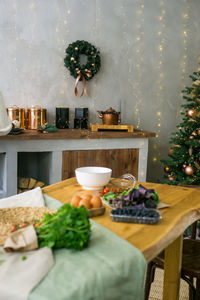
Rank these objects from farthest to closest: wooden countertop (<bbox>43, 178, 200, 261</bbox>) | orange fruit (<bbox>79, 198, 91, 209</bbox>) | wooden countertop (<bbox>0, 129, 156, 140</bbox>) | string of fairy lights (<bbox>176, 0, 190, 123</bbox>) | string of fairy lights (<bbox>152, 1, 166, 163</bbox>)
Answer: string of fairy lights (<bbox>176, 0, 190, 123</bbox>)
string of fairy lights (<bbox>152, 1, 166, 163</bbox>)
wooden countertop (<bbox>0, 129, 156, 140</bbox>)
orange fruit (<bbox>79, 198, 91, 209</bbox>)
wooden countertop (<bbox>43, 178, 200, 261</bbox>)

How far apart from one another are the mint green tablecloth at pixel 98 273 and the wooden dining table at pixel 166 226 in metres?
0.06

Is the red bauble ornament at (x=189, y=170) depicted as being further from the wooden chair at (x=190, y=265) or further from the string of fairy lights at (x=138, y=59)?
the wooden chair at (x=190, y=265)

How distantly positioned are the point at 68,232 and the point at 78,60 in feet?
9.89

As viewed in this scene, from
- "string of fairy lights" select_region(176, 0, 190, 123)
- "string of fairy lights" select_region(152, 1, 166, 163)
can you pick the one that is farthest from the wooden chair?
"string of fairy lights" select_region(176, 0, 190, 123)

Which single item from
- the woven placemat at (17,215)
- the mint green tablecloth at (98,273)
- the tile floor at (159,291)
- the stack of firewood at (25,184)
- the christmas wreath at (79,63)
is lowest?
the tile floor at (159,291)

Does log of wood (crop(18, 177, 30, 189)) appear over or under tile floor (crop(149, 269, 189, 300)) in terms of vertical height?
over

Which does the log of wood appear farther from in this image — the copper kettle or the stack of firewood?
the copper kettle

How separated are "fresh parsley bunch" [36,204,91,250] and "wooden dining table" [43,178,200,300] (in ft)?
0.60

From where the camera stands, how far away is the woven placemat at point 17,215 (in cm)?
Result: 121

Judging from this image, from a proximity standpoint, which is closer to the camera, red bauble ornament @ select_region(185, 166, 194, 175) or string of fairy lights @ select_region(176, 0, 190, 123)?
red bauble ornament @ select_region(185, 166, 194, 175)

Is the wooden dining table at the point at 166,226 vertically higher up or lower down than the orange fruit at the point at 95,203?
lower down

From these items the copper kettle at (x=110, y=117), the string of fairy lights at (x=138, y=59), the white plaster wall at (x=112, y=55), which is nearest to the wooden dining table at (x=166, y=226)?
the copper kettle at (x=110, y=117)

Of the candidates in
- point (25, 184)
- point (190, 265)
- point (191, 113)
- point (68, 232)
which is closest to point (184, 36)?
point (191, 113)

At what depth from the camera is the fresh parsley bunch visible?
1026 millimetres
